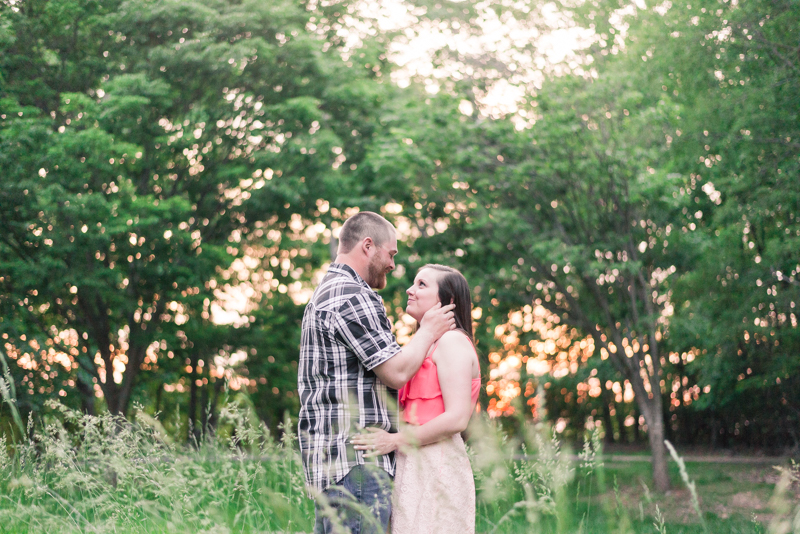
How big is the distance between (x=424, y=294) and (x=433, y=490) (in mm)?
839

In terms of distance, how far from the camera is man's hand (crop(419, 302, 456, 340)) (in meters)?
2.78

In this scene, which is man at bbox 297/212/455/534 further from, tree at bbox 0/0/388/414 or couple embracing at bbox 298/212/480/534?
tree at bbox 0/0/388/414

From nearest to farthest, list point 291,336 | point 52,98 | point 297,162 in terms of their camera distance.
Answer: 1. point 52,98
2. point 297,162
3. point 291,336

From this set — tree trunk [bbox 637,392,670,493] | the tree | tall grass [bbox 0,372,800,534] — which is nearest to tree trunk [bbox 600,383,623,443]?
tree trunk [bbox 637,392,670,493]

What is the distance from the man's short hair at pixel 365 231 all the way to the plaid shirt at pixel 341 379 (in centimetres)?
20

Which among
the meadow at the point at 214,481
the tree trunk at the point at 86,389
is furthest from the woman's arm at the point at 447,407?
the tree trunk at the point at 86,389

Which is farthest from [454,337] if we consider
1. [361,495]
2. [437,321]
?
[361,495]

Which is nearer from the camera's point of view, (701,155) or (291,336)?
(701,155)

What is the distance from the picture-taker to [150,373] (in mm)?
13961

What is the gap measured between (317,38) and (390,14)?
264cm

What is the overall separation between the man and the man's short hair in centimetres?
12

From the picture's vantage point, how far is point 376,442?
2.66 m

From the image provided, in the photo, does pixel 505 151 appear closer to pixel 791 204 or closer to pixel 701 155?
pixel 701 155

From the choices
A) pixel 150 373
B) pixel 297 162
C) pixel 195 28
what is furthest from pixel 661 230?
pixel 150 373
